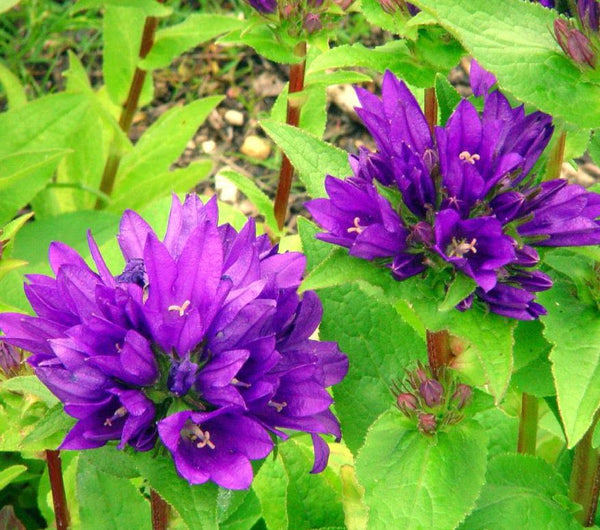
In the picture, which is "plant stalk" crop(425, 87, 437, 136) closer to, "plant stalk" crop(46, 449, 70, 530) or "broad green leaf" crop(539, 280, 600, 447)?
"broad green leaf" crop(539, 280, 600, 447)

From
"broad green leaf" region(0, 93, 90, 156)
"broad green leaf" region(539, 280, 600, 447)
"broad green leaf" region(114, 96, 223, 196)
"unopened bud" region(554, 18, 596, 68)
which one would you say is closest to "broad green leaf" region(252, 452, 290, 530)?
"broad green leaf" region(539, 280, 600, 447)

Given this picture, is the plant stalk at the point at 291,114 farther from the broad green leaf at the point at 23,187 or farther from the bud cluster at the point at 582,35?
the bud cluster at the point at 582,35

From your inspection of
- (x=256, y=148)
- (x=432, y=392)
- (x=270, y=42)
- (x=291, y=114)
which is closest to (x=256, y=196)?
(x=291, y=114)

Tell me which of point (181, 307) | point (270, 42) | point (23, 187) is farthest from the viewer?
point (23, 187)

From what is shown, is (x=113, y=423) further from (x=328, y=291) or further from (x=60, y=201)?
(x=60, y=201)

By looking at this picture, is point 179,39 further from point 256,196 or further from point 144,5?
point 256,196

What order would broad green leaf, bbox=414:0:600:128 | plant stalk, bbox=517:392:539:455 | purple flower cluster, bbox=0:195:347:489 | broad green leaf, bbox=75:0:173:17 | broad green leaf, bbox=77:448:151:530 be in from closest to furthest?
purple flower cluster, bbox=0:195:347:489 < broad green leaf, bbox=414:0:600:128 < broad green leaf, bbox=77:448:151:530 < plant stalk, bbox=517:392:539:455 < broad green leaf, bbox=75:0:173:17

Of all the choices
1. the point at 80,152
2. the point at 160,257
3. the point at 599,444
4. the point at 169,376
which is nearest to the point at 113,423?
the point at 169,376
